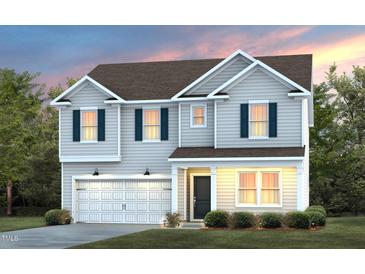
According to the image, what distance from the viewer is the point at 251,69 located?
34.1 meters

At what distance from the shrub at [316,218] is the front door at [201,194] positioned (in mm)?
6025

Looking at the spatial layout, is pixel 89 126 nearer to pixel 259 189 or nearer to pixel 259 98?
pixel 259 98

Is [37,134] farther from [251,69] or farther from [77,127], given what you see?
[251,69]

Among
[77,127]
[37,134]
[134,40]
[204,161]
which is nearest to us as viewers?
[204,161]

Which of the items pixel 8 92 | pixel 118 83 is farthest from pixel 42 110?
pixel 118 83

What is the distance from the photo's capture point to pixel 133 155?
36.7m

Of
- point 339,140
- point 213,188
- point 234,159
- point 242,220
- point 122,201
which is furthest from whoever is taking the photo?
point 339,140

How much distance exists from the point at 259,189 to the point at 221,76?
6.07 meters

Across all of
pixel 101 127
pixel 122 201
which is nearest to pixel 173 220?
pixel 122 201

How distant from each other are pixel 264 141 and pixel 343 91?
1781 centimetres

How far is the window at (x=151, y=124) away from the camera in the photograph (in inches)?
1435

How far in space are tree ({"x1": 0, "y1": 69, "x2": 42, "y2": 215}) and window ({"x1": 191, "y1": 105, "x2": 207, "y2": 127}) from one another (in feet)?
34.8

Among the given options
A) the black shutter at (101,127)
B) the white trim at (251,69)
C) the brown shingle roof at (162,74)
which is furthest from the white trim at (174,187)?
the black shutter at (101,127)

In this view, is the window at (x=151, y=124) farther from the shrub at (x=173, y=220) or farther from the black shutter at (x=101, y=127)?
the shrub at (x=173, y=220)
